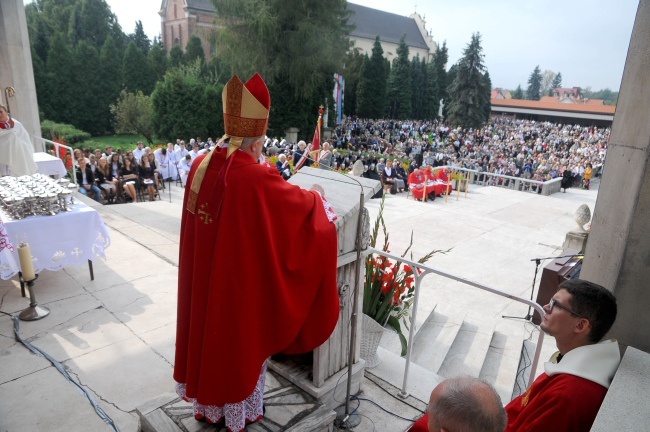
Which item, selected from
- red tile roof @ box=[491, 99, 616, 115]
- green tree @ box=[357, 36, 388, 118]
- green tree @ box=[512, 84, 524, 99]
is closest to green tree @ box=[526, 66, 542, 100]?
green tree @ box=[512, 84, 524, 99]

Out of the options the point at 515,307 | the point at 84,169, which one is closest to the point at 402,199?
the point at 515,307

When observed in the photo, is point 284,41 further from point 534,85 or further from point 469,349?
point 534,85

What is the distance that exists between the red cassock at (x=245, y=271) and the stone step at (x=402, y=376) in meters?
1.26

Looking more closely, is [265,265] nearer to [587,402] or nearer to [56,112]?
[587,402]

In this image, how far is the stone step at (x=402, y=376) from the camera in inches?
115

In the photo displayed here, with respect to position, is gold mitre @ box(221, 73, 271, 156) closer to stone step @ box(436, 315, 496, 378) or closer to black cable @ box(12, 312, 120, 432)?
black cable @ box(12, 312, 120, 432)

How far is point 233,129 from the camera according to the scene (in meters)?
1.84

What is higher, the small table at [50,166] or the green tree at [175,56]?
the green tree at [175,56]

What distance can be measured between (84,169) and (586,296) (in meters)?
9.84

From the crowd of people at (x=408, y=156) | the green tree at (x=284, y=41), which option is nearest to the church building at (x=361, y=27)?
the crowd of people at (x=408, y=156)

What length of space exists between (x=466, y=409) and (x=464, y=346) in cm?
397

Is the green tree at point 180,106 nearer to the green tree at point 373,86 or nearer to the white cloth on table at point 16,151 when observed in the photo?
the white cloth on table at point 16,151

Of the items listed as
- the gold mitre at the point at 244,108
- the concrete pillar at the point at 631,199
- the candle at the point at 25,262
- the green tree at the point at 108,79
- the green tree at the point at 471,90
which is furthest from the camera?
the green tree at the point at 471,90

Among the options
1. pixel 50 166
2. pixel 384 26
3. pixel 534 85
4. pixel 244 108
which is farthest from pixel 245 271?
pixel 534 85
